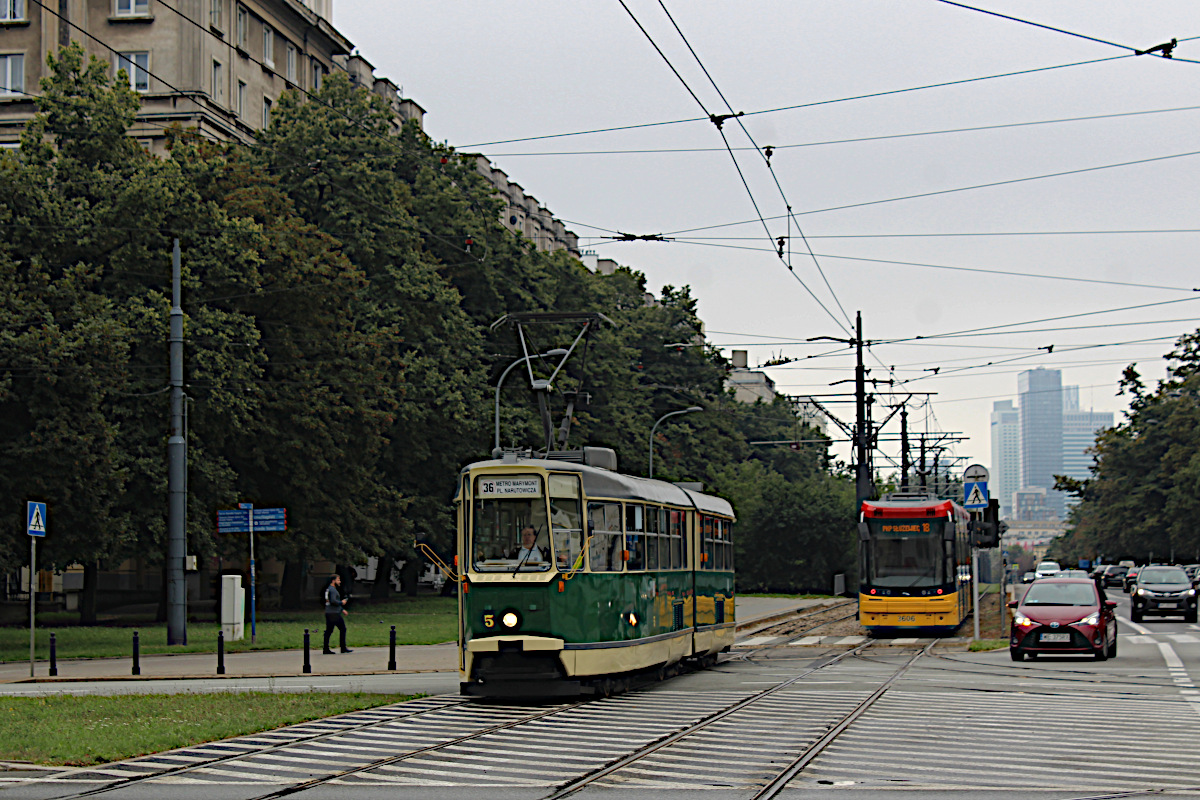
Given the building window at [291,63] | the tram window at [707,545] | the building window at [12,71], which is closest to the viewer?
the tram window at [707,545]

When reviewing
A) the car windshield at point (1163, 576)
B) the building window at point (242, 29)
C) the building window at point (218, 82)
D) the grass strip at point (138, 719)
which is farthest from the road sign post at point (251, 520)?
the building window at point (242, 29)

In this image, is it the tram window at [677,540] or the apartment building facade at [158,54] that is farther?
the apartment building facade at [158,54]

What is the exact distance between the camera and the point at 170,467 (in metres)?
31.6

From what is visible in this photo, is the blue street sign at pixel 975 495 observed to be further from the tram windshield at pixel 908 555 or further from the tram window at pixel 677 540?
the tram window at pixel 677 540

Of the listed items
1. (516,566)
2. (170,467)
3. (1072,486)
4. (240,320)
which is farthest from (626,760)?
(1072,486)

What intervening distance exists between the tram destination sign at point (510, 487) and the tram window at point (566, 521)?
223mm

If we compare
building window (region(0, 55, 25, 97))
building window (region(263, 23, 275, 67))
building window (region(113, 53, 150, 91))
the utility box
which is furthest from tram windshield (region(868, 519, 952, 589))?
building window (region(0, 55, 25, 97))

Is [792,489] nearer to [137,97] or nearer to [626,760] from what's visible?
[137,97]

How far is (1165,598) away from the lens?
1706 inches

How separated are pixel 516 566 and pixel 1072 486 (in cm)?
8311

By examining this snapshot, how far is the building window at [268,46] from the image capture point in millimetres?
59125

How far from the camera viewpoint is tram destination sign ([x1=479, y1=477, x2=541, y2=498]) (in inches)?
723

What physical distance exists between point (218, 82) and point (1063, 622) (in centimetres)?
4033

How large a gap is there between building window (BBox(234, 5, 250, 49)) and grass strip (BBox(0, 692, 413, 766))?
135 feet
